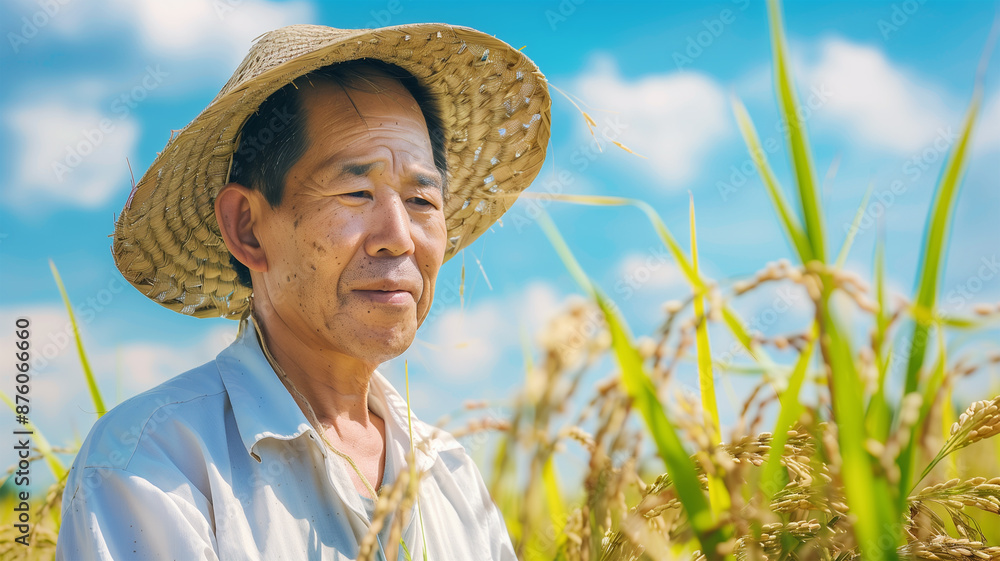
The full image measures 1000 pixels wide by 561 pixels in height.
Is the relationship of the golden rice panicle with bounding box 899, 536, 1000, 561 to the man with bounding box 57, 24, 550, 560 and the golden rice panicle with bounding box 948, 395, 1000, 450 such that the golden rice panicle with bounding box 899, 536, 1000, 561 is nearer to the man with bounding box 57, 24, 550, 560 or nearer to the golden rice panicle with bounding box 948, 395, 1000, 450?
the golden rice panicle with bounding box 948, 395, 1000, 450

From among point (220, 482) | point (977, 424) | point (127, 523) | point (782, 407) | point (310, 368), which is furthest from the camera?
point (310, 368)

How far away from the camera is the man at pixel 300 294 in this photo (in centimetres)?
163

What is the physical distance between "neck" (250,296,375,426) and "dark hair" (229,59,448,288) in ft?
1.37

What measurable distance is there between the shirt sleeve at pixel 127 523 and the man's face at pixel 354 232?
661 millimetres

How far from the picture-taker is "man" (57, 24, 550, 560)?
1.63 meters

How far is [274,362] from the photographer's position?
7.00ft

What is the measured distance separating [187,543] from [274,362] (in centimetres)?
73

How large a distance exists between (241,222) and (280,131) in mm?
334

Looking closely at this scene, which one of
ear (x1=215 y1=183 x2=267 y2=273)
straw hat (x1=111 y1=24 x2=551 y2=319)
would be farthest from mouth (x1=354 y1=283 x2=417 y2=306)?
straw hat (x1=111 y1=24 x2=551 y2=319)

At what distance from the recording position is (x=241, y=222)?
88.0 inches

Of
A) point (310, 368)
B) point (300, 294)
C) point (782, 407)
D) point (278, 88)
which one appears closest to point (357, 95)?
point (278, 88)

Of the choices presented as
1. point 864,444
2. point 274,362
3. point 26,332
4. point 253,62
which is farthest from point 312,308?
point 864,444

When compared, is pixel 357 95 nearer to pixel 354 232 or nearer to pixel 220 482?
pixel 354 232

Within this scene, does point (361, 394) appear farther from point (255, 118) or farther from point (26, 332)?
point (26, 332)
